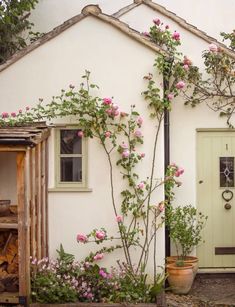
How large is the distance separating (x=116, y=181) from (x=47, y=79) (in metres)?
2.06

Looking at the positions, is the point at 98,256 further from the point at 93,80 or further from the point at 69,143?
the point at 93,80

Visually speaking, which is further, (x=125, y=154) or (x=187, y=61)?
(x=187, y=61)

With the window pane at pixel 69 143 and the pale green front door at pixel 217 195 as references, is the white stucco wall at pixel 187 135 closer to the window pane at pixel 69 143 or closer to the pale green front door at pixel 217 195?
the pale green front door at pixel 217 195

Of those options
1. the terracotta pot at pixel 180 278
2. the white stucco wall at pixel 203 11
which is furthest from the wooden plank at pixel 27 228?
the white stucco wall at pixel 203 11

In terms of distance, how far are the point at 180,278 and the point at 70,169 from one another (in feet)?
8.46

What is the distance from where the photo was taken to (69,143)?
9438mm

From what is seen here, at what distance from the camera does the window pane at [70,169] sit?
30.9 ft

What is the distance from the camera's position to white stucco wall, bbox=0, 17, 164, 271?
9.21 metres

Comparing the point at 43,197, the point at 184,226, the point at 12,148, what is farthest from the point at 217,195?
the point at 12,148

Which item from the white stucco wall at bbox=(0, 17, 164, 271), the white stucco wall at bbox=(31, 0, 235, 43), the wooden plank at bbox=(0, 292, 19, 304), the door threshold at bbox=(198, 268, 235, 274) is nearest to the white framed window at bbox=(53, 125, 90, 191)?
the white stucco wall at bbox=(0, 17, 164, 271)

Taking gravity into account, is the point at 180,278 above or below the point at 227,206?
below

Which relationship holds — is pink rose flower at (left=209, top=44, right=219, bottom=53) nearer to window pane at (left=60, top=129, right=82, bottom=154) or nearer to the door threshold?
window pane at (left=60, top=129, right=82, bottom=154)

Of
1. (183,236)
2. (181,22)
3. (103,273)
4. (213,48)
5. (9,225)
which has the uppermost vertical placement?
(181,22)

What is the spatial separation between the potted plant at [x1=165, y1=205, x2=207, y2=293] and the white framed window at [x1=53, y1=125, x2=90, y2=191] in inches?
63.1
